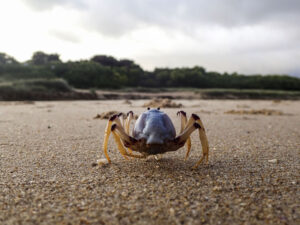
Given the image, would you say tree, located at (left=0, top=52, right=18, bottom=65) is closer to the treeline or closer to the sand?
the treeline

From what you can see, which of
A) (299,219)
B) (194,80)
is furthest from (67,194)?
(194,80)

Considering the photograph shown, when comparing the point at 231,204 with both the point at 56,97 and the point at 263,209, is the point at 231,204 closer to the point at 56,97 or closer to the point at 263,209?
the point at 263,209

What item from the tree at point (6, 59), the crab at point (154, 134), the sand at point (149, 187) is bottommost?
the sand at point (149, 187)

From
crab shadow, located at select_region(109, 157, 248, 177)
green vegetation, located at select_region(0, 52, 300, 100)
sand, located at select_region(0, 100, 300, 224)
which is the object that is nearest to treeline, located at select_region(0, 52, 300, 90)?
green vegetation, located at select_region(0, 52, 300, 100)

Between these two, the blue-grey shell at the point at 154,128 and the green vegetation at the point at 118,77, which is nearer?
the blue-grey shell at the point at 154,128

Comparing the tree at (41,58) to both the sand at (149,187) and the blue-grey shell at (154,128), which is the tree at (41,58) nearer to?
the sand at (149,187)

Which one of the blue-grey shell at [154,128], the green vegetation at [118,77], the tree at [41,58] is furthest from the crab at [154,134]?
the tree at [41,58]

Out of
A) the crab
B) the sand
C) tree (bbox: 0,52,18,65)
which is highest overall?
tree (bbox: 0,52,18,65)

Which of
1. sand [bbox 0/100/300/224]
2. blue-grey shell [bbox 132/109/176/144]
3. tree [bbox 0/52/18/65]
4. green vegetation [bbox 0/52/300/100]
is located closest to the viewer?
sand [bbox 0/100/300/224]
